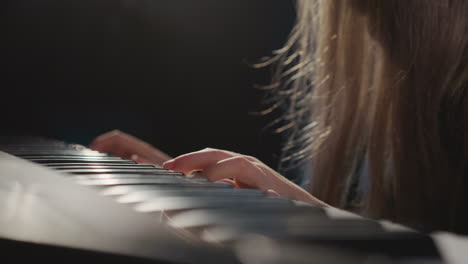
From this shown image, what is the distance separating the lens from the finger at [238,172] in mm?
534

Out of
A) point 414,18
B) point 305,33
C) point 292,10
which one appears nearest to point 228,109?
point 292,10

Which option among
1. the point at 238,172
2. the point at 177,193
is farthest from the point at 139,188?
the point at 238,172

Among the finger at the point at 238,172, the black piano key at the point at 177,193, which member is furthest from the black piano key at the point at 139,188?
the finger at the point at 238,172

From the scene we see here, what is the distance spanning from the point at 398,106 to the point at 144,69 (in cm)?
175

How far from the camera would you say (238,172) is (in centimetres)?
55

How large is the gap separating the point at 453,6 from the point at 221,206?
0.83 m

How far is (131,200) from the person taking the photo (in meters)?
0.24

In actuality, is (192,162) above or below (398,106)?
below

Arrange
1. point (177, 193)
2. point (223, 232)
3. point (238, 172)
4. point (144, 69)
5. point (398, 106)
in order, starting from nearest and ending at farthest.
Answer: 1. point (223, 232)
2. point (177, 193)
3. point (238, 172)
4. point (398, 106)
5. point (144, 69)

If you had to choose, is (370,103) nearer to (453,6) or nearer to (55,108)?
(453,6)

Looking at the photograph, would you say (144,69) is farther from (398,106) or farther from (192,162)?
(192,162)

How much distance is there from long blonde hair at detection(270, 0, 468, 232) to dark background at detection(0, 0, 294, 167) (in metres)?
1.35

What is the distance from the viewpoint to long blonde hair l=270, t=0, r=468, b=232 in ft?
2.89

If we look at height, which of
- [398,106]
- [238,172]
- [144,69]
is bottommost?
[238,172]
